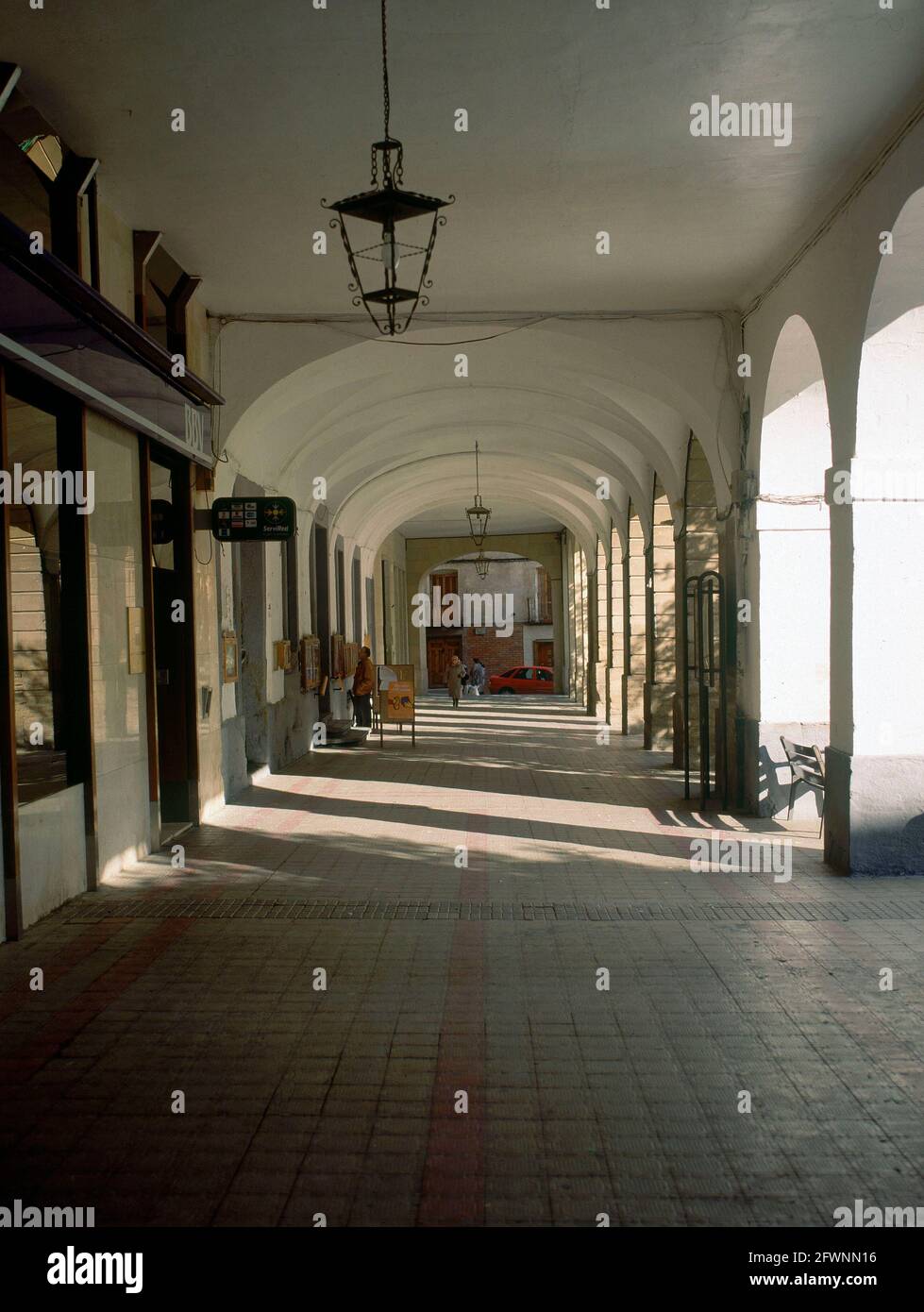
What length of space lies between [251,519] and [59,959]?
519 centimetres

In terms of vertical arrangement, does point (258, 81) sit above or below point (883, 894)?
above

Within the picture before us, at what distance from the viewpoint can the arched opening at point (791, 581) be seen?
10297mm

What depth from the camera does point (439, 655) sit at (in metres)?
48.5

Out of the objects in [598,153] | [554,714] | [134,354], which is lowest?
[554,714]

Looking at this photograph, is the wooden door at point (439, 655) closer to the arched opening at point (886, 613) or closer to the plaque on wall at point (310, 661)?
the plaque on wall at point (310, 661)

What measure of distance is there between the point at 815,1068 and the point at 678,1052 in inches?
20.1

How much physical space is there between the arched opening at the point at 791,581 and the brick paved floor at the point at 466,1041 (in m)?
1.75

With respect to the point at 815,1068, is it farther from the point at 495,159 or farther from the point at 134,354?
the point at 134,354

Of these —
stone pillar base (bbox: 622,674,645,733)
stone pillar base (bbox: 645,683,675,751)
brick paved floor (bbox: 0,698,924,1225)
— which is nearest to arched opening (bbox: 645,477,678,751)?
stone pillar base (bbox: 645,683,675,751)

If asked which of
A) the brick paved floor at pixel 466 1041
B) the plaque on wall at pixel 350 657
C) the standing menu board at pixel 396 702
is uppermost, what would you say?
the plaque on wall at pixel 350 657

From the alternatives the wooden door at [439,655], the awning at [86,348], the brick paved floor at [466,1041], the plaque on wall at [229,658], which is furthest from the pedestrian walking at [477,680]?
the brick paved floor at [466,1041]
